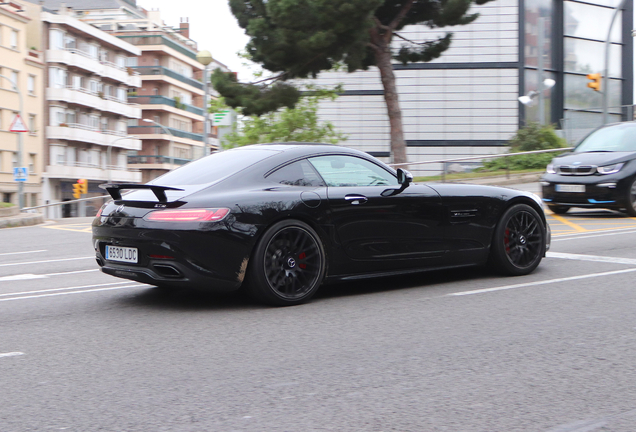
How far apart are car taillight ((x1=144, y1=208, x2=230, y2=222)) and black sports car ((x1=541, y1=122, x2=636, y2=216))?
9553 millimetres

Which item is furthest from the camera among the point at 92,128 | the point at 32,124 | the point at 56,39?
the point at 92,128

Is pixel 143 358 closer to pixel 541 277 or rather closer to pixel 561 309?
pixel 561 309

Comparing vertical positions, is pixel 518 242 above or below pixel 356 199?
below

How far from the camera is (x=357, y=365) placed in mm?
4371

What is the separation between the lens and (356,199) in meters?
6.64

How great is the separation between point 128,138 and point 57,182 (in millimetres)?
11195

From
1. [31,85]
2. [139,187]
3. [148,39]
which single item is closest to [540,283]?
[139,187]

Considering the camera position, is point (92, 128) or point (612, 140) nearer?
point (612, 140)

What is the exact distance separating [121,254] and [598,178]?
9.92 metres

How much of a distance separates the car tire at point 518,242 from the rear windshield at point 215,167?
2446mm

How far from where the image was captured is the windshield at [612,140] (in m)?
14.5

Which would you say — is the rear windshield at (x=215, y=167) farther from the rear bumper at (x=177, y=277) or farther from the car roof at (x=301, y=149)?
the rear bumper at (x=177, y=277)

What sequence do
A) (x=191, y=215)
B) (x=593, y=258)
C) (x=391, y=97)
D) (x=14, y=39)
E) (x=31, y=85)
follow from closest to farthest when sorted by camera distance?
(x=191, y=215), (x=593, y=258), (x=391, y=97), (x=14, y=39), (x=31, y=85)

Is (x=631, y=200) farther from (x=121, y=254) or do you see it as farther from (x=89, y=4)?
(x=89, y=4)
